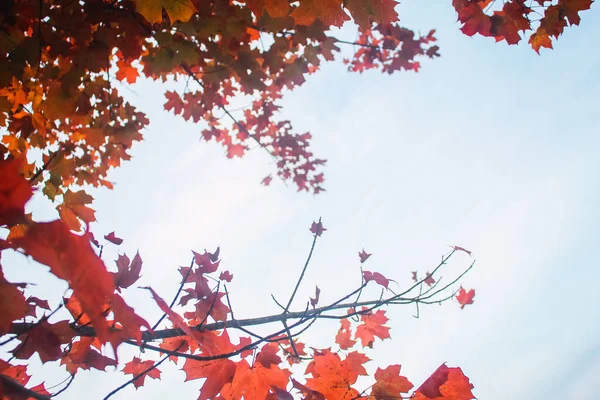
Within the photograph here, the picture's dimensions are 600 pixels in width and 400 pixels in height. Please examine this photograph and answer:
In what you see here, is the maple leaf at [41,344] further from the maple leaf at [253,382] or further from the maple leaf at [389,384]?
the maple leaf at [389,384]

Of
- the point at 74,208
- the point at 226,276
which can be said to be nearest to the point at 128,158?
the point at 74,208

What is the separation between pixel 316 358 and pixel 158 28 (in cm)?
297

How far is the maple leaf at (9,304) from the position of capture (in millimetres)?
982

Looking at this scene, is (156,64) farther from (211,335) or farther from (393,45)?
(393,45)

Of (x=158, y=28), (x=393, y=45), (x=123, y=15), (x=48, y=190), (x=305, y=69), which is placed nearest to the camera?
(x=48, y=190)

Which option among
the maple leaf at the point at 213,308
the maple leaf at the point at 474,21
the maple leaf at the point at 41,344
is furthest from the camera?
the maple leaf at the point at 474,21

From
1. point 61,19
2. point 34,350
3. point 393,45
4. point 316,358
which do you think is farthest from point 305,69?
point 34,350

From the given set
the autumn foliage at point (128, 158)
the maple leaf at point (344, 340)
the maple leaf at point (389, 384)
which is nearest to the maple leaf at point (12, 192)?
the autumn foliage at point (128, 158)

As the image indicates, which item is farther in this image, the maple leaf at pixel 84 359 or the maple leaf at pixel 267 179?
the maple leaf at pixel 267 179

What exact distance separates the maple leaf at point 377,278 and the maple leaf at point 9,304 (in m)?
1.37

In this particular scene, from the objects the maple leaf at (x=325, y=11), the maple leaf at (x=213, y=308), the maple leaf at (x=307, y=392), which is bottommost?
the maple leaf at (x=307, y=392)

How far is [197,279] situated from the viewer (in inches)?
71.8

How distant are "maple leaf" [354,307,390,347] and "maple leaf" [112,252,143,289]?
6.05 ft

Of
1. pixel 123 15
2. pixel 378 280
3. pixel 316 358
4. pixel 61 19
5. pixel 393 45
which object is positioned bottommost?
pixel 316 358
